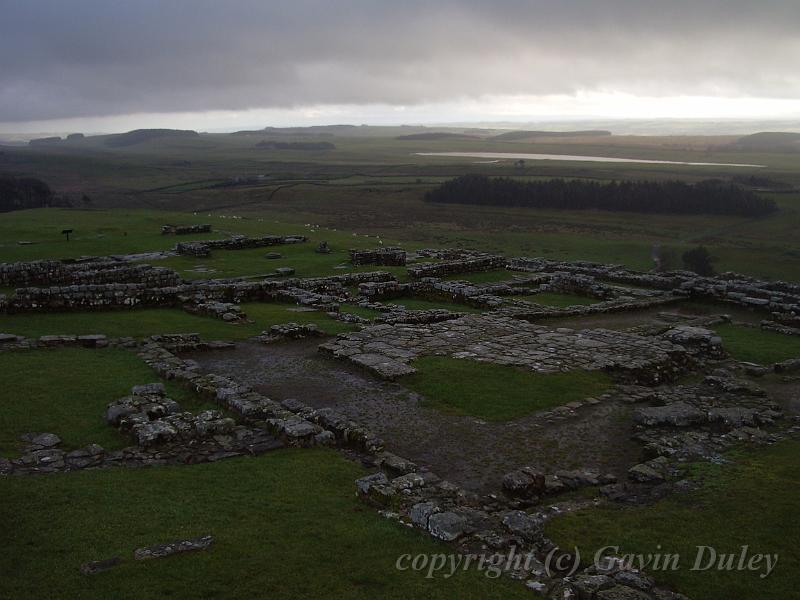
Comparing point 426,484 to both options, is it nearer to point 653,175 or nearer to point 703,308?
point 703,308

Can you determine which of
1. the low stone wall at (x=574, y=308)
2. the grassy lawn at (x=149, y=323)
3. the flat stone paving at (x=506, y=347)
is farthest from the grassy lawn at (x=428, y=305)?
the grassy lawn at (x=149, y=323)

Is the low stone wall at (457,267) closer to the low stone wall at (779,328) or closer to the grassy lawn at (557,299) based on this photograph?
the grassy lawn at (557,299)

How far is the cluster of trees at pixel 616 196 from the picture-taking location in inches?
3824

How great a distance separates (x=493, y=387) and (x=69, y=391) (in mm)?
11981

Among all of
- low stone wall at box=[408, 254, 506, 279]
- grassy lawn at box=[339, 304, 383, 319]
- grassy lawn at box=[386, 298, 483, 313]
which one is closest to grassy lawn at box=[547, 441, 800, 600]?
grassy lawn at box=[339, 304, 383, 319]

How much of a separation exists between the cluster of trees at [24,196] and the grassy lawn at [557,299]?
72.5 m

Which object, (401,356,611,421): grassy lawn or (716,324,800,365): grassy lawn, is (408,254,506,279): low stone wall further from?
(401,356,611,421): grassy lawn

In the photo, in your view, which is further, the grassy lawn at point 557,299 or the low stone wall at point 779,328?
the grassy lawn at point 557,299

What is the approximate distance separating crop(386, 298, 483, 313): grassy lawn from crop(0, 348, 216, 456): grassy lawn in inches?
555

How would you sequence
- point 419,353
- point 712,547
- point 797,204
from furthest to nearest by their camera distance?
1. point 797,204
2. point 419,353
3. point 712,547

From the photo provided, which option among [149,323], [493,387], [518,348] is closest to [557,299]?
[518,348]

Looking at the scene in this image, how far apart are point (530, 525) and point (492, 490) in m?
2.15

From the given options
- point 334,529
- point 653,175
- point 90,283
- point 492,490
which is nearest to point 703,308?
point 492,490

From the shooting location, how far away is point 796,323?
28.8m
